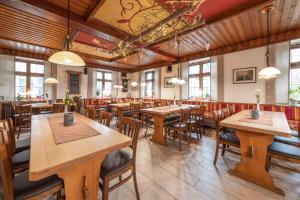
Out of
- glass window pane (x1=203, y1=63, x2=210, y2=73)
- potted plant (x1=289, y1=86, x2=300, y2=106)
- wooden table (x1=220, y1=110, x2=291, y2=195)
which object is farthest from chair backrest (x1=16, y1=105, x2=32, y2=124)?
potted plant (x1=289, y1=86, x2=300, y2=106)

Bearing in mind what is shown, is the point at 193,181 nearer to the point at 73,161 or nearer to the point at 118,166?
the point at 118,166

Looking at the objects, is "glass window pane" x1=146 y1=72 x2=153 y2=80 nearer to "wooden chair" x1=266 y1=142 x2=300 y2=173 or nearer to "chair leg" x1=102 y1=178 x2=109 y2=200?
"wooden chair" x1=266 y1=142 x2=300 y2=173

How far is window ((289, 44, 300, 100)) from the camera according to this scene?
13.0ft

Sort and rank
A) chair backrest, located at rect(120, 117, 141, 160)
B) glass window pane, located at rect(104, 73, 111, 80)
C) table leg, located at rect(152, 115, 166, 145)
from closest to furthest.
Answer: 1. chair backrest, located at rect(120, 117, 141, 160)
2. table leg, located at rect(152, 115, 166, 145)
3. glass window pane, located at rect(104, 73, 111, 80)

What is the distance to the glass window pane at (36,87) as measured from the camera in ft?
20.4

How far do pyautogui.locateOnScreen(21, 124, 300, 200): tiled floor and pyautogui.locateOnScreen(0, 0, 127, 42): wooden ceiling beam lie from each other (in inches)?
122

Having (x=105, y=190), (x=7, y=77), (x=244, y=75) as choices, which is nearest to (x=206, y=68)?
(x=244, y=75)

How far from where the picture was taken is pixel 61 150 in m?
1.16

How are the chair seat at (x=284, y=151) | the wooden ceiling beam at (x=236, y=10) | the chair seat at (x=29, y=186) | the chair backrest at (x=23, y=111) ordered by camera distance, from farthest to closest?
the chair backrest at (x=23, y=111), the wooden ceiling beam at (x=236, y=10), the chair seat at (x=284, y=151), the chair seat at (x=29, y=186)

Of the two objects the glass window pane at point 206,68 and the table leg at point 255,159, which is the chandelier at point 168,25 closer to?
the table leg at point 255,159

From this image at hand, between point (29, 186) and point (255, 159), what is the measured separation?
2.73m

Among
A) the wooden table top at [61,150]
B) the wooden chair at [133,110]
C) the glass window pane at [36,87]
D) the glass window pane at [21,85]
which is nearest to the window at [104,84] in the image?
the glass window pane at [36,87]

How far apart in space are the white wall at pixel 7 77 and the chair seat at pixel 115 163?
6556mm

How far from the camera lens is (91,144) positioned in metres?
1.30
